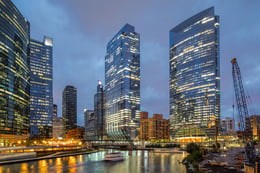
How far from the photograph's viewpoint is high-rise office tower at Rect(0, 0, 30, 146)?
14625 cm

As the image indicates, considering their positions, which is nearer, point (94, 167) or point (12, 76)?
point (94, 167)

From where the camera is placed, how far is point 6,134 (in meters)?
146

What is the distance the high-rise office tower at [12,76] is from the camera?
146 meters

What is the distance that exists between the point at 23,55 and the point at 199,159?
15875 cm

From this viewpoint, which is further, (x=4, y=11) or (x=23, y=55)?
(x=23, y=55)

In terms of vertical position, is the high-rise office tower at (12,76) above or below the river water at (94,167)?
above

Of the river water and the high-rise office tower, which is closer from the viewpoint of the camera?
the river water

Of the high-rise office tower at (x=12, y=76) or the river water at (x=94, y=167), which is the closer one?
the river water at (x=94, y=167)

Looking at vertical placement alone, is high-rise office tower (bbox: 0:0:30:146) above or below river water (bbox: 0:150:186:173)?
above

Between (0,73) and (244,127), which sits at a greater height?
(0,73)

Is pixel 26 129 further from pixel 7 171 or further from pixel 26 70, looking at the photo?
pixel 7 171

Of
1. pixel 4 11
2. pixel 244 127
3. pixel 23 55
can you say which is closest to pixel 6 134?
pixel 23 55

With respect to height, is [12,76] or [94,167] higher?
[12,76]

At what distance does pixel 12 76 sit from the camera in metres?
159
